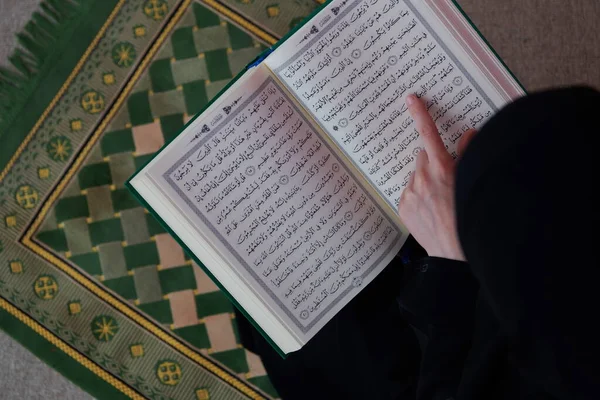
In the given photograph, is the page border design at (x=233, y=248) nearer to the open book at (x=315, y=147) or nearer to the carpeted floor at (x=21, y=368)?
the open book at (x=315, y=147)

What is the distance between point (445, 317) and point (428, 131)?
0.20m

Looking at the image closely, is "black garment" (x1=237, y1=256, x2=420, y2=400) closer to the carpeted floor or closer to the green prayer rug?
the green prayer rug

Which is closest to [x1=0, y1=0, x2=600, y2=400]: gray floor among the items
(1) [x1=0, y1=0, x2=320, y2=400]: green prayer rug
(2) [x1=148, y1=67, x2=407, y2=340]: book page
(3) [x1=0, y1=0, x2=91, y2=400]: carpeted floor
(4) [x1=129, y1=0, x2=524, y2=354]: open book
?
(3) [x1=0, y1=0, x2=91, y2=400]: carpeted floor

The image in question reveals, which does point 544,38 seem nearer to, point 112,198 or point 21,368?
point 112,198

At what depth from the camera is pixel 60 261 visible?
962mm

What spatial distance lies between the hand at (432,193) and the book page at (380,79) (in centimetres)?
2

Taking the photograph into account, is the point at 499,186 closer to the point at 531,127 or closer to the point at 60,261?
the point at 531,127

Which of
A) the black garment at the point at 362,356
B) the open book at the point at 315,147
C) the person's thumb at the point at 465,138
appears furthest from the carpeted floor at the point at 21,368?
the person's thumb at the point at 465,138

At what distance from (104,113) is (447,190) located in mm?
699

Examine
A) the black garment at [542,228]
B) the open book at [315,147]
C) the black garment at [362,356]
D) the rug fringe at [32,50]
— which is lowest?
the black garment at [362,356]

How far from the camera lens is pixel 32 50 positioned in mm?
968

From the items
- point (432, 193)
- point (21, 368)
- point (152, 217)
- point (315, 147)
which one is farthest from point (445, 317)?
point (21, 368)

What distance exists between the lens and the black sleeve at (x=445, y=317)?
0.52 m

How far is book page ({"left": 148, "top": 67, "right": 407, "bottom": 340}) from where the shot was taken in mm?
531
